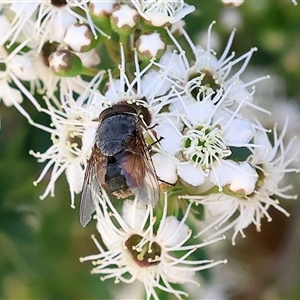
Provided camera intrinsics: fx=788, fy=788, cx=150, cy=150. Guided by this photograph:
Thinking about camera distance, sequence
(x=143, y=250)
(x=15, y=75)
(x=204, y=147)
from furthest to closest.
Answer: (x=15, y=75) < (x=143, y=250) < (x=204, y=147)

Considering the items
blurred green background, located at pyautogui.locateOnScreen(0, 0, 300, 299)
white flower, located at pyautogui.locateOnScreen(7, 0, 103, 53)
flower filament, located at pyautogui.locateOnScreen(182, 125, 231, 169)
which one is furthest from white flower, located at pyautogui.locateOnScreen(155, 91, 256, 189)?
blurred green background, located at pyautogui.locateOnScreen(0, 0, 300, 299)

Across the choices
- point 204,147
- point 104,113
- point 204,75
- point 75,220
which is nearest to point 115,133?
point 104,113

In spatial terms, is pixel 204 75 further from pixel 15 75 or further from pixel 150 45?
pixel 15 75

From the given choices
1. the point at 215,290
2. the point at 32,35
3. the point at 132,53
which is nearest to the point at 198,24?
the point at 132,53

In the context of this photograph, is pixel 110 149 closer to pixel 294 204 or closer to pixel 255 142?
pixel 255 142

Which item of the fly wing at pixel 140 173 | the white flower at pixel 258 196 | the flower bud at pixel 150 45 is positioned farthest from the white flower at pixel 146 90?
the white flower at pixel 258 196
